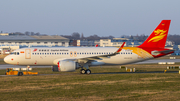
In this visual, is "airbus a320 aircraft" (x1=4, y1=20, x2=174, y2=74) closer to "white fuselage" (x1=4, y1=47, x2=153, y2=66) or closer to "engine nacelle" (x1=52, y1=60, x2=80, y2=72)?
"white fuselage" (x1=4, y1=47, x2=153, y2=66)

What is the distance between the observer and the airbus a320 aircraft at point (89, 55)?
3747 centimetres

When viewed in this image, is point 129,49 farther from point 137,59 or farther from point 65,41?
point 65,41

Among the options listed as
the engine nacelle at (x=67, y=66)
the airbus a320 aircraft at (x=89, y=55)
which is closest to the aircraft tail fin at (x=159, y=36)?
the airbus a320 aircraft at (x=89, y=55)

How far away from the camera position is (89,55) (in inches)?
1507

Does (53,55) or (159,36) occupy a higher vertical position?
(159,36)

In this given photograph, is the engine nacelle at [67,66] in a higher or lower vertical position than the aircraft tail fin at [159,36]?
lower

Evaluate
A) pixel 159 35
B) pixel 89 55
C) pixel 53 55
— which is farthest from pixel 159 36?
pixel 53 55

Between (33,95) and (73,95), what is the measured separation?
10.6ft

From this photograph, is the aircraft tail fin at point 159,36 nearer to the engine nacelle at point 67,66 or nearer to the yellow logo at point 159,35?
the yellow logo at point 159,35

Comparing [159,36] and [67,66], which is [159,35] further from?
[67,66]


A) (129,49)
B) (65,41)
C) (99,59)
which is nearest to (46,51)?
(99,59)

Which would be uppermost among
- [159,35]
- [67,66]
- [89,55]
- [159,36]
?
[159,35]

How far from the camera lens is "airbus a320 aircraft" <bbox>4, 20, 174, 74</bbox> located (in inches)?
1475

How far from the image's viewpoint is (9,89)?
76.6 ft
